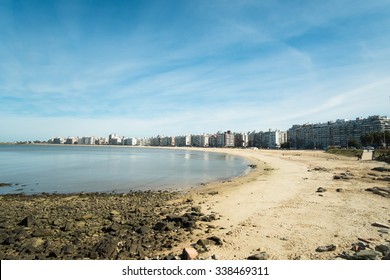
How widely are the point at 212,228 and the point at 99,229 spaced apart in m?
4.93

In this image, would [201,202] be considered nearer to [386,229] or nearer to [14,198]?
[386,229]

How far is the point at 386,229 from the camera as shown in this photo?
28.6 feet

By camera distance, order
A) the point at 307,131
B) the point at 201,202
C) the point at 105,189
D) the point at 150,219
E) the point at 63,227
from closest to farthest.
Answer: the point at 63,227 < the point at 150,219 < the point at 201,202 < the point at 105,189 < the point at 307,131

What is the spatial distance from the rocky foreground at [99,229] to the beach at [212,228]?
4 cm

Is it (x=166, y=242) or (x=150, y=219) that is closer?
(x=166, y=242)

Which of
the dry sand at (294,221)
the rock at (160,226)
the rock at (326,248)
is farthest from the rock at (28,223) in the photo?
the rock at (326,248)

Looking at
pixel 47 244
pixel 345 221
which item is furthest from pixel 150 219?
pixel 345 221

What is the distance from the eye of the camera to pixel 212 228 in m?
9.99

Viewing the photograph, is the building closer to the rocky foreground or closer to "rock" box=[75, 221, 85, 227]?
the rocky foreground

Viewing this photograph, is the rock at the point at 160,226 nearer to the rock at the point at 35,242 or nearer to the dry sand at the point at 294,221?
the dry sand at the point at 294,221

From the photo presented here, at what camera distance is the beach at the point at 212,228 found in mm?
7574

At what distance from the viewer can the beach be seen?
298 inches

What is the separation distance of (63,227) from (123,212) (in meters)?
3.35

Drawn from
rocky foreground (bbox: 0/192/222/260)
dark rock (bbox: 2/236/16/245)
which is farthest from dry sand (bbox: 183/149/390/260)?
dark rock (bbox: 2/236/16/245)
